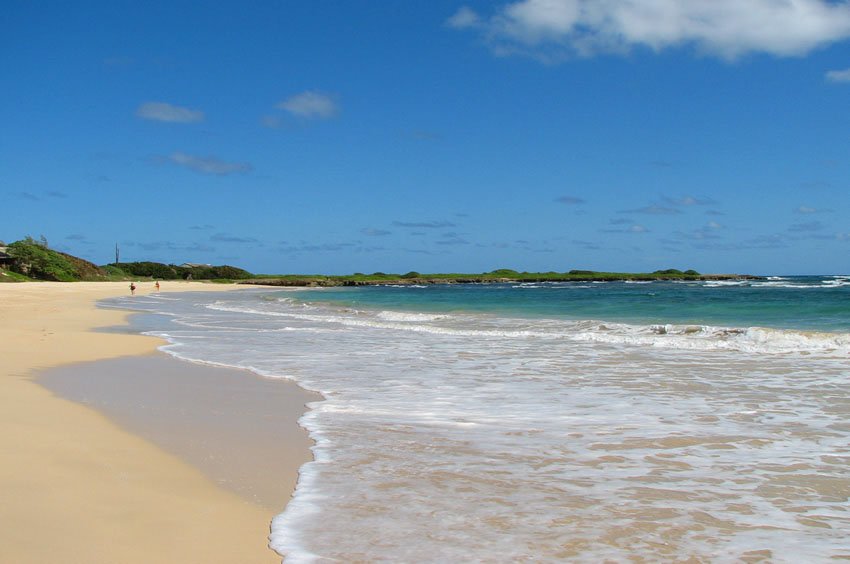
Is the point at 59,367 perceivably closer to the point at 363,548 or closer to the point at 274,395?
the point at 274,395

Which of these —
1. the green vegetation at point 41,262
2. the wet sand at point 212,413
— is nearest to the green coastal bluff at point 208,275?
the green vegetation at point 41,262

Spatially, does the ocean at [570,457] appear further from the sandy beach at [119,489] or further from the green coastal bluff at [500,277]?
the green coastal bluff at [500,277]

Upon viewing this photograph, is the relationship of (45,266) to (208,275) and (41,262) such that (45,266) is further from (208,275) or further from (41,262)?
(208,275)

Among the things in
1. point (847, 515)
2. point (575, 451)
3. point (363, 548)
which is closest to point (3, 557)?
point (363, 548)

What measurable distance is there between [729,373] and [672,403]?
300 centimetres

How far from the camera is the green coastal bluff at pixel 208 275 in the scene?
6309cm

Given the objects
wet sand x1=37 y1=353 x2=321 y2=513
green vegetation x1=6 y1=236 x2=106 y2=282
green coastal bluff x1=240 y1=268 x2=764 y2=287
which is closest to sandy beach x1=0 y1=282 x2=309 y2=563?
wet sand x1=37 y1=353 x2=321 y2=513

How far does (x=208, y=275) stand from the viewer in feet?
350

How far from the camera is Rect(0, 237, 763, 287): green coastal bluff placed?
207 feet

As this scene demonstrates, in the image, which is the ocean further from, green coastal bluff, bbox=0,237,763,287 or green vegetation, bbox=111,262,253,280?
green vegetation, bbox=111,262,253,280

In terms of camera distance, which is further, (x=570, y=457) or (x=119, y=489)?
(x=570, y=457)

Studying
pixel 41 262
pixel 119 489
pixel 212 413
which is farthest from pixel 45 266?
pixel 119 489

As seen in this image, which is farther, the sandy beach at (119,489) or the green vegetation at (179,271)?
the green vegetation at (179,271)

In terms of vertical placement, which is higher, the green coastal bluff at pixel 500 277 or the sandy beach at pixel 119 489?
the green coastal bluff at pixel 500 277
